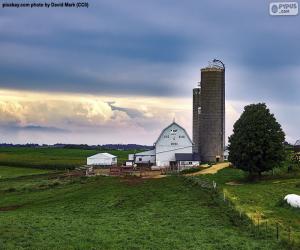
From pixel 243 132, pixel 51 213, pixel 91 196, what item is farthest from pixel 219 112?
pixel 51 213

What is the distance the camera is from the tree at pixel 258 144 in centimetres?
6253

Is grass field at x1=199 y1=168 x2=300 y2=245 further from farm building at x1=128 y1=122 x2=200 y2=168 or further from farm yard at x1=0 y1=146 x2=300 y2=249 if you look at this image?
farm building at x1=128 y1=122 x2=200 y2=168

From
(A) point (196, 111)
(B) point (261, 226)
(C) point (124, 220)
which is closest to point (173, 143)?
(A) point (196, 111)

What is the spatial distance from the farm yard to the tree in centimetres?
242

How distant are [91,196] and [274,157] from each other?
23037mm

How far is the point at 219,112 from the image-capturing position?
94.2 meters

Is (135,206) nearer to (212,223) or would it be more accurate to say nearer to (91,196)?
(91,196)

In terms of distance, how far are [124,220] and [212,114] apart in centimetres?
5934

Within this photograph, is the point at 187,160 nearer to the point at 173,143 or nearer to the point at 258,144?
the point at 173,143

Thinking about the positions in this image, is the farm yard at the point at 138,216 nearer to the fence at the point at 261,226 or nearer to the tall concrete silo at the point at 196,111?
the fence at the point at 261,226

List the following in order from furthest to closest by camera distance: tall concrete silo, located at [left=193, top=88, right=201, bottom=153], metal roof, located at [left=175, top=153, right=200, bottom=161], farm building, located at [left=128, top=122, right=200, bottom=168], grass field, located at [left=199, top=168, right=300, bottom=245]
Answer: tall concrete silo, located at [left=193, top=88, right=201, bottom=153], farm building, located at [left=128, top=122, right=200, bottom=168], metal roof, located at [left=175, top=153, right=200, bottom=161], grass field, located at [left=199, top=168, right=300, bottom=245]

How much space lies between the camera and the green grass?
1123 inches

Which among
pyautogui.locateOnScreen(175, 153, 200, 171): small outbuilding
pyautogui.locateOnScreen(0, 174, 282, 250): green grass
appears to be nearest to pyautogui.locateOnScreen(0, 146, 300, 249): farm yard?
pyautogui.locateOnScreen(0, 174, 282, 250): green grass

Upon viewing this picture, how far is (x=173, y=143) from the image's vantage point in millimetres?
93375
